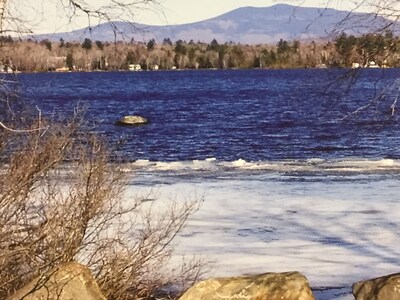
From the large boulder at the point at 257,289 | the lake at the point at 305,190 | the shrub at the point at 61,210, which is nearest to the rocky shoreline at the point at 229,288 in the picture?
the large boulder at the point at 257,289

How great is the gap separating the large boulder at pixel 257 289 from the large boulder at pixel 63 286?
1.01 m

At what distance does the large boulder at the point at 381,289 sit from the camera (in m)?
7.32

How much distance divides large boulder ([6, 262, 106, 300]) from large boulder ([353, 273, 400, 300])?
7.93 feet

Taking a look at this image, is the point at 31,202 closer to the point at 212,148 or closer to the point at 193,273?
the point at 193,273

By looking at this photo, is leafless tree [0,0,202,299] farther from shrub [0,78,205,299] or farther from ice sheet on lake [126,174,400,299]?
ice sheet on lake [126,174,400,299]

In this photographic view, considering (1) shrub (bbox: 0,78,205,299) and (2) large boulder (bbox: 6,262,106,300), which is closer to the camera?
(2) large boulder (bbox: 6,262,106,300)

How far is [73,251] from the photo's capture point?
7.62m

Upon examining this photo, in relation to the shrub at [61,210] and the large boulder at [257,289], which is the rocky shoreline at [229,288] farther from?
the shrub at [61,210]

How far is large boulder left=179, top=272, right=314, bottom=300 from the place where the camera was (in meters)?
7.60

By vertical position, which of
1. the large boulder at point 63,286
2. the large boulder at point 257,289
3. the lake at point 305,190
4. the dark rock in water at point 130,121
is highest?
the large boulder at point 63,286

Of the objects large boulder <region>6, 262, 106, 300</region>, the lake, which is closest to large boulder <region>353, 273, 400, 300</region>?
the lake

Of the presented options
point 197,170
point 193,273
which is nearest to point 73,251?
point 193,273

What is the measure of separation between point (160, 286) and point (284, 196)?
750cm

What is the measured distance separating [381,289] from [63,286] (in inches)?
111
